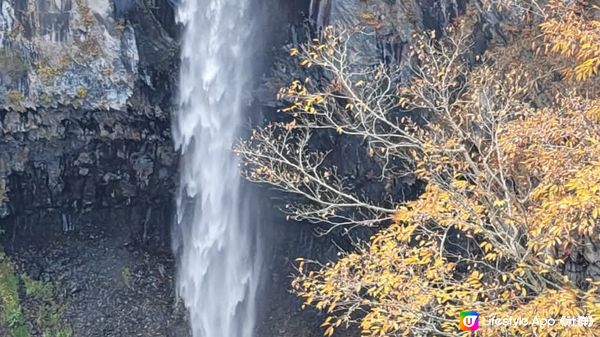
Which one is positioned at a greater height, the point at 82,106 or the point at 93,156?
the point at 82,106

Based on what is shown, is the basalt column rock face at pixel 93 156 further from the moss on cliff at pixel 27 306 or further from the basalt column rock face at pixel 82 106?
the moss on cliff at pixel 27 306

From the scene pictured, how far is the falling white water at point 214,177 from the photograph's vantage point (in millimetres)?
13203

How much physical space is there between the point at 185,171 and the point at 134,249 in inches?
83.9

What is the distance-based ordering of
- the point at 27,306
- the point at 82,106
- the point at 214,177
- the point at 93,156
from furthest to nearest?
the point at 214,177
the point at 93,156
the point at 27,306
the point at 82,106

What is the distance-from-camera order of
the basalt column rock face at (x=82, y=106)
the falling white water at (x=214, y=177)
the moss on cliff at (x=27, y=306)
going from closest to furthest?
the basalt column rock face at (x=82, y=106) → the moss on cliff at (x=27, y=306) → the falling white water at (x=214, y=177)

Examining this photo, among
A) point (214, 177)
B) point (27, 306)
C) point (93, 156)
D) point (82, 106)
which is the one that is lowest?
point (27, 306)

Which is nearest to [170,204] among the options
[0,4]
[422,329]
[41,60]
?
A: [41,60]

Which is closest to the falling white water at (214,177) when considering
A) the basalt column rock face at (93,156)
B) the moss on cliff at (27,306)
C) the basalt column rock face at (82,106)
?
the basalt column rock face at (93,156)

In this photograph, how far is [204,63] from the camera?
13336 millimetres

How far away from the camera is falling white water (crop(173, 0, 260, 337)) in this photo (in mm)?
13203

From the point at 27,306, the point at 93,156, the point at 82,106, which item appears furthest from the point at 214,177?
the point at 27,306

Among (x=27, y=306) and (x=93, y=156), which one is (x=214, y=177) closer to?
(x=93, y=156)

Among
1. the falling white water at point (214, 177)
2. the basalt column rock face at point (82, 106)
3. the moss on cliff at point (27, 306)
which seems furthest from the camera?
the falling white water at point (214, 177)

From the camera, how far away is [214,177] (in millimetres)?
13711
